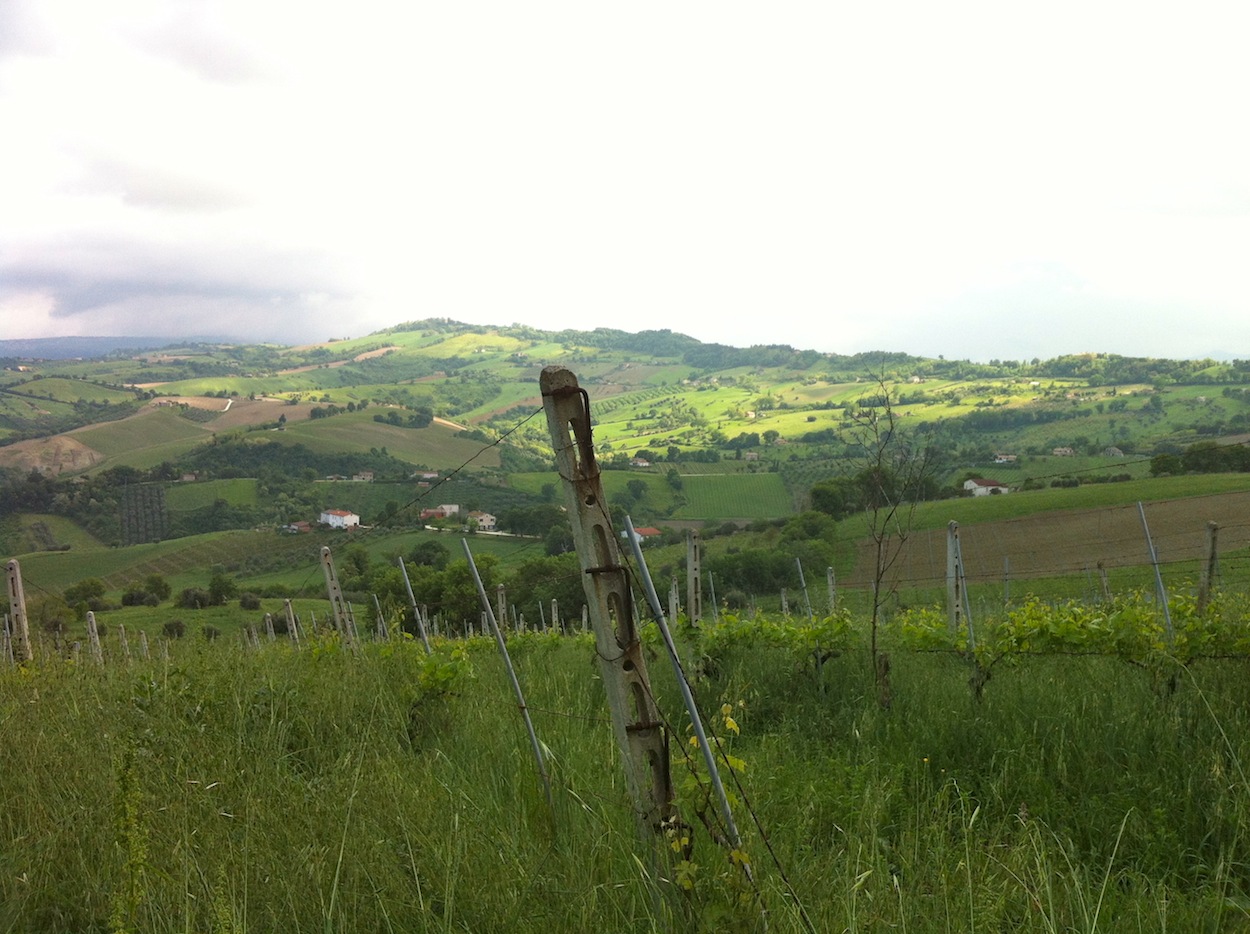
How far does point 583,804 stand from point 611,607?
1198 mm

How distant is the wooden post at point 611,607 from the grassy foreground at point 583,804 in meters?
0.17

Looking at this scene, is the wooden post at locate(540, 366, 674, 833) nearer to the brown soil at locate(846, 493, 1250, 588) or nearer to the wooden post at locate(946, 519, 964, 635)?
the wooden post at locate(946, 519, 964, 635)

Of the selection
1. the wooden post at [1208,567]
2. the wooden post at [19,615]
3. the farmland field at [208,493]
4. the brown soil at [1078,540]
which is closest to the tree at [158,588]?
the farmland field at [208,493]

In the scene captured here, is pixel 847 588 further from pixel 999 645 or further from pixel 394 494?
pixel 394 494

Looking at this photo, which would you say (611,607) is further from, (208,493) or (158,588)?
(208,493)

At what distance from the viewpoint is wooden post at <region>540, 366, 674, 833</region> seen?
10.1 feet

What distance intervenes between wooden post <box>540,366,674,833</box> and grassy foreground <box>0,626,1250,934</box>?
0.56 feet

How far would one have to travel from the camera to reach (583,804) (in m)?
3.79

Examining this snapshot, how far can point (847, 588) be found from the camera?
32.6 m

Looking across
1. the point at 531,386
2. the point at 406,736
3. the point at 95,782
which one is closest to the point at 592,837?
the point at 406,736

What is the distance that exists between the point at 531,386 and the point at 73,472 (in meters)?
89.0

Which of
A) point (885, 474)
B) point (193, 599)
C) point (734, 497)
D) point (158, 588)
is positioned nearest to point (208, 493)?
point (158, 588)

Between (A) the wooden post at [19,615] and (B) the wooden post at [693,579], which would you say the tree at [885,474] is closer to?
(B) the wooden post at [693,579]

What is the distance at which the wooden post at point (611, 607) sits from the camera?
3.07m
